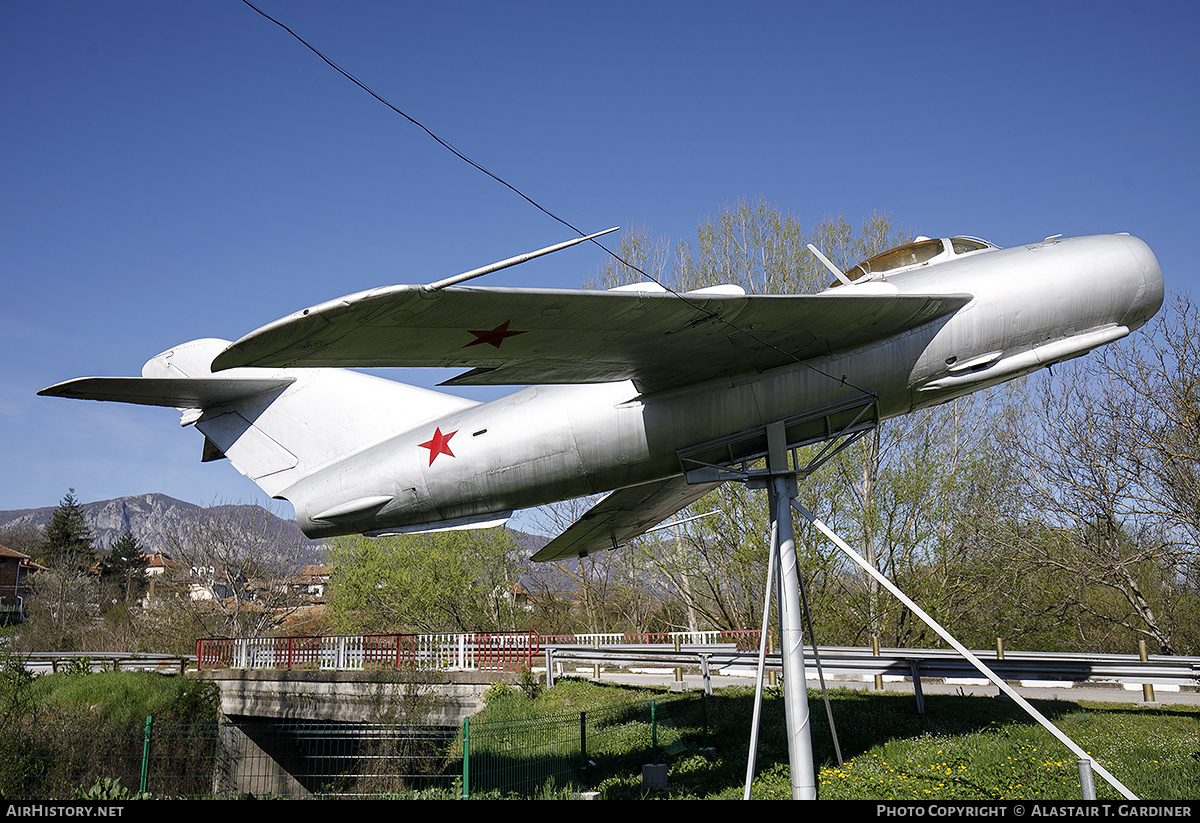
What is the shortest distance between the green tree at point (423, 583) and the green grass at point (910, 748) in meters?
22.7

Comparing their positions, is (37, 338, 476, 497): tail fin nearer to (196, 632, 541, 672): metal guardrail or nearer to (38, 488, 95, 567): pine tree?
(196, 632, 541, 672): metal guardrail

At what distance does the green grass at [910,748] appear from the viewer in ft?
29.4

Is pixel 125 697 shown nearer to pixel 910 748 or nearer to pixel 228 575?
pixel 228 575

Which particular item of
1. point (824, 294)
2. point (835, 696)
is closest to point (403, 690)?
point (835, 696)

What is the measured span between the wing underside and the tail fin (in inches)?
119

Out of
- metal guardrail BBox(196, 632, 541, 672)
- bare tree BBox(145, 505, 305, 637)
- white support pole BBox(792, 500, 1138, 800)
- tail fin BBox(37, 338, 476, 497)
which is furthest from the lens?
bare tree BBox(145, 505, 305, 637)

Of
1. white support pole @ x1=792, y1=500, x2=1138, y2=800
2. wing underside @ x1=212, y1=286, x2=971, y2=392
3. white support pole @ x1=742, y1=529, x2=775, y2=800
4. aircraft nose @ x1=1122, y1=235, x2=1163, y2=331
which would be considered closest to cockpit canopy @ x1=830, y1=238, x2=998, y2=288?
wing underside @ x1=212, y1=286, x2=971, y2=392

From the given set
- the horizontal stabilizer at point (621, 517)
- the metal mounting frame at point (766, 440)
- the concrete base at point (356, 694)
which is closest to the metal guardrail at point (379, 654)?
the concrete base at point (356, 694)

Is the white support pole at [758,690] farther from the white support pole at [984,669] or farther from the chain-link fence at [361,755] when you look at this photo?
the chain-link fence at [361,755]

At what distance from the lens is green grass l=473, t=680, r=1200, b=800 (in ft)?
29.4

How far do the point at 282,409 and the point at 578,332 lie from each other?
634 centimetres

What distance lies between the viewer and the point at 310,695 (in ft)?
70.0

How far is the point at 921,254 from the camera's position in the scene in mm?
9570

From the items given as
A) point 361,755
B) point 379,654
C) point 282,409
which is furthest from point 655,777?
point 379,654
